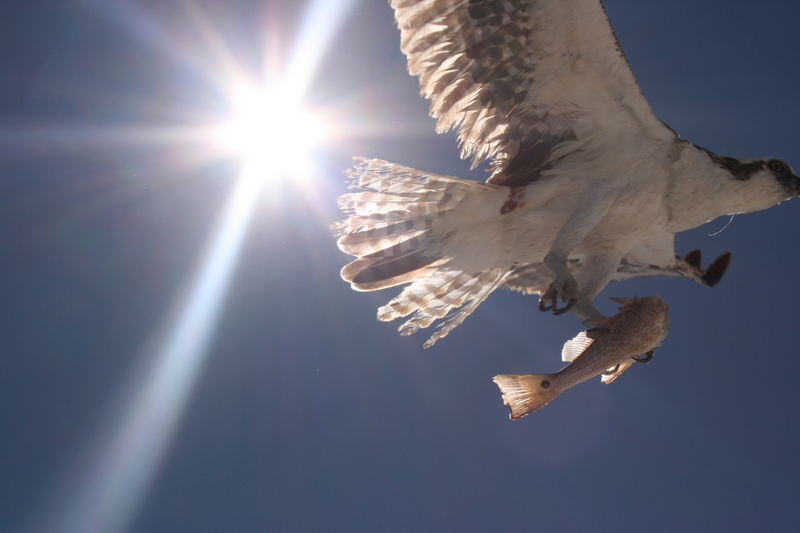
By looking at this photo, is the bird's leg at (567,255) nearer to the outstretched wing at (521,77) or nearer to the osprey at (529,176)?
the osprey at (529,176)

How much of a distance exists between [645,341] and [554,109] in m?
1.13

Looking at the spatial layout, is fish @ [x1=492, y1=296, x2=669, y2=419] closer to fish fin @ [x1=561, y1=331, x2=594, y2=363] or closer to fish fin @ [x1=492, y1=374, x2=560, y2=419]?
fish fin @ [x1=492, y1=374, x2=560, y2=419]

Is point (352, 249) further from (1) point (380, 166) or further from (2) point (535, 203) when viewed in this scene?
(2) point (535, 203)

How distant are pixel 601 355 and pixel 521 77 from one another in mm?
1244

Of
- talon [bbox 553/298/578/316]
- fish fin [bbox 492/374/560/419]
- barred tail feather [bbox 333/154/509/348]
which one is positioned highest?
barred tail feather [bbox 333/154/509/348]

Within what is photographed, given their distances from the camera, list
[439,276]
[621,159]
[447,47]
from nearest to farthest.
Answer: [447,47]
[621,159]
[439,276]

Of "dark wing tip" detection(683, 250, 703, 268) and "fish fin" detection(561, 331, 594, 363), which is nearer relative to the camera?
"fish fin" detection(561, 331, 594, 363)

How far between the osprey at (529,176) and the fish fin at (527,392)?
0.45 m

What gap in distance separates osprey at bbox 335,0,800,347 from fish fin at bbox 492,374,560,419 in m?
0.45

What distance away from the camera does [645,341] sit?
2.34 meters

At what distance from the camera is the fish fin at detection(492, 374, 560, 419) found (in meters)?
2.30

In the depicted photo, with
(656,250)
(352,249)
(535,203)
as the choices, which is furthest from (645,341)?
(352,249)

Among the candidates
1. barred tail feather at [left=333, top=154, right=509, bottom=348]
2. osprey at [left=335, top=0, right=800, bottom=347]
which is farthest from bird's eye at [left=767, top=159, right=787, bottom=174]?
barred tail feather at [left=333, top=154, right=509, bottom=348]

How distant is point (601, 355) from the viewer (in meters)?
2.34
